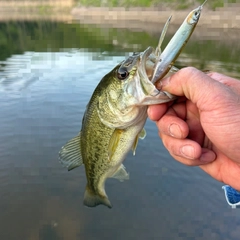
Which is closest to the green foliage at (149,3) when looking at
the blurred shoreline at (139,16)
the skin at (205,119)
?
the blurred shoreline at (139,16)

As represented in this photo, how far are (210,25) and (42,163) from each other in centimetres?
3416

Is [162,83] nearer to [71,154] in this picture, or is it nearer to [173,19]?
[71,154]

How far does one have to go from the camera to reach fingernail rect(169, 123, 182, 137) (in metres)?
2.45

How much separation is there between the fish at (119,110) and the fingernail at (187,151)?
0.44 metres

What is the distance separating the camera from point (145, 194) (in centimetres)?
665

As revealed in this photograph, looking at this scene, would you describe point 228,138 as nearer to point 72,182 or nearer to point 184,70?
point 184,70

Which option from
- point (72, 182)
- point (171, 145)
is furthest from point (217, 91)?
point (72, 182)

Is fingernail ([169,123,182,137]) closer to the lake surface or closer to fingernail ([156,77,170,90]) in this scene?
fingernail ([156,77,170,90])

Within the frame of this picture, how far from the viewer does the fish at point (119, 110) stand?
201 centimetres

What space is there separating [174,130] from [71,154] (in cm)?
124

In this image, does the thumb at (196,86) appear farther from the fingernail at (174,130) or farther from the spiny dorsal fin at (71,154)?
the spiny dorsal fin at (71,154)

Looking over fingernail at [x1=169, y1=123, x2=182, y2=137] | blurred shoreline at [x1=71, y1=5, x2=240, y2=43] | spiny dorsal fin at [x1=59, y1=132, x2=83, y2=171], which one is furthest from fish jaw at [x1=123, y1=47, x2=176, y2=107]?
blurred shoreline at [x1=71, y1=5, x2=240, y2=43]

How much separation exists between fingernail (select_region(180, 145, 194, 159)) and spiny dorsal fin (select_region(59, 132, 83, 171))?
1185 millimetres

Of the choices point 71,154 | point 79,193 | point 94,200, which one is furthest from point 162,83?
point 79,193
